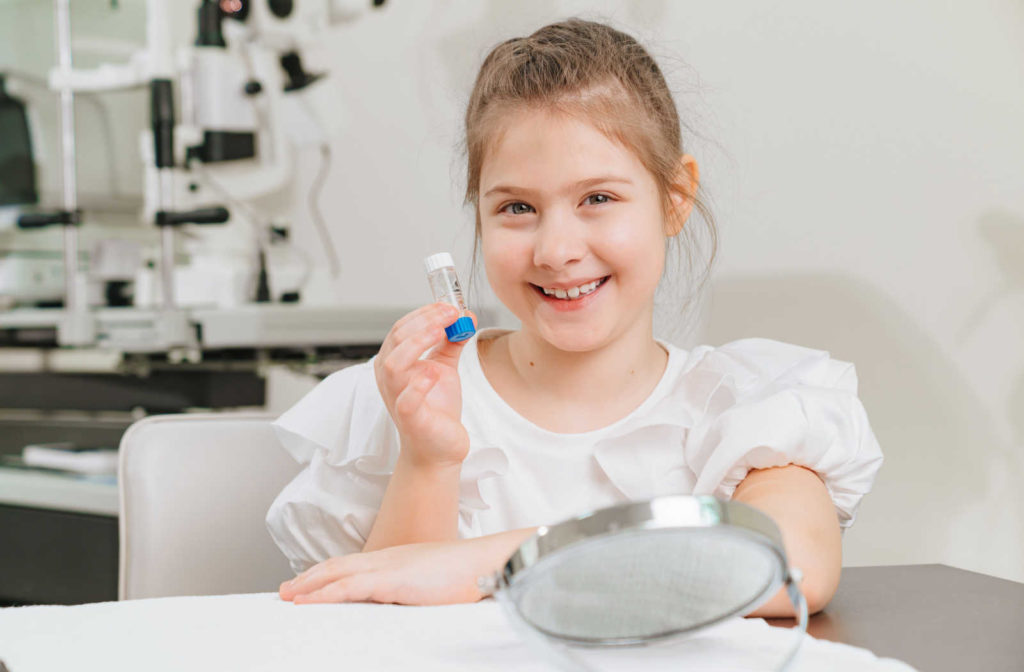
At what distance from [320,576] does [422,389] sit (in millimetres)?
195

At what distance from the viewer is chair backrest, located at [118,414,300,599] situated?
37.8 inches

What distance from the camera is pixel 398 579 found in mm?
649

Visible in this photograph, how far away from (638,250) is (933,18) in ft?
2.28

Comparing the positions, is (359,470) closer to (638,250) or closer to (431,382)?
(431,382)

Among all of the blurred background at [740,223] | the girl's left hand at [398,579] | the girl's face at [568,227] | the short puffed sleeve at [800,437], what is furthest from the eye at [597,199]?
the blurred background at [740,223]

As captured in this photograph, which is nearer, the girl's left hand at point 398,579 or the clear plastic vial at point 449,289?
the girl's left hand at point 398,579

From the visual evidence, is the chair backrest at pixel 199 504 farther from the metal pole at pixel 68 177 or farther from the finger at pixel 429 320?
the metal pole at pixel 68 177

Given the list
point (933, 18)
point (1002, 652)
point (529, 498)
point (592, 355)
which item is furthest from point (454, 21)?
point (1002, 652)

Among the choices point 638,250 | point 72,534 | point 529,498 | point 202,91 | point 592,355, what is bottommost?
point 72,534

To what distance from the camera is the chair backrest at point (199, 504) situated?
96 cm

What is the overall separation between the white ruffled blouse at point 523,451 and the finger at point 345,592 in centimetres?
27

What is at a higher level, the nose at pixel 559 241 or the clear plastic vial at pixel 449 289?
the nose at pixel 559 241

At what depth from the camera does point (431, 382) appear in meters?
0.81

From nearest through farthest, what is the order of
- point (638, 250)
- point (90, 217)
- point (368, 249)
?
point (638, 250), point (368, 249), point (90, 217)
